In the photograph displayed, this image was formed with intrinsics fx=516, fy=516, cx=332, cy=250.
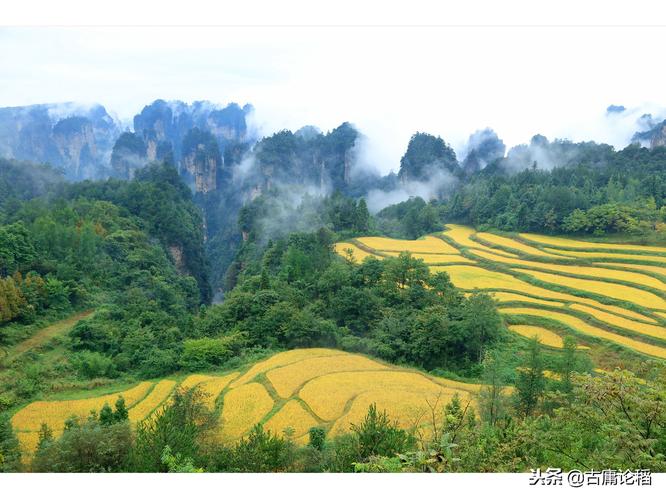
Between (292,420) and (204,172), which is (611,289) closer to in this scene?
(292,420)

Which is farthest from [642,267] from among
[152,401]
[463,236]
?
[152,401]

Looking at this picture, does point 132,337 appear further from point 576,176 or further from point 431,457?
point 576,176

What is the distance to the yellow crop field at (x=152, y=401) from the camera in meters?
13.9

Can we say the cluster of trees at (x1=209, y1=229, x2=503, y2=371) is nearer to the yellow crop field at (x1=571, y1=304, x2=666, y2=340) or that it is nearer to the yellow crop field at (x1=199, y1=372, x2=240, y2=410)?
the yellow crop field at (x1=199, y1=372, x2=240, y2=410)

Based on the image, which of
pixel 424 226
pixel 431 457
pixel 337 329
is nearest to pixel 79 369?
pixel 337 329

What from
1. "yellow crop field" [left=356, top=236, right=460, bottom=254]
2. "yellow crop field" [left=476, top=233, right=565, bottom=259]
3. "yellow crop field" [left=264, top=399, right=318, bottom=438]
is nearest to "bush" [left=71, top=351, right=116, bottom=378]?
"yellow crop field" [left=264, top=399, right=318, bottom=438]

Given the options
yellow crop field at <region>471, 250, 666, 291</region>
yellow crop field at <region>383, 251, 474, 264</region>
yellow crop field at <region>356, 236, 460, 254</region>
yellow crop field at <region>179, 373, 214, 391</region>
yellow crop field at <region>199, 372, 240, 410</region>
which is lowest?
yellow crop field at <region>179, 373, 214, 391</region>

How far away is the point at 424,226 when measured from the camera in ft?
126

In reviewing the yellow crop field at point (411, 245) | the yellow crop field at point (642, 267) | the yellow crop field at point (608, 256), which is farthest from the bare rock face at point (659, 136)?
the yellow crop field at point (642, 267)

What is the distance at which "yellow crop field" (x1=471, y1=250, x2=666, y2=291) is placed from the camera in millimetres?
22469

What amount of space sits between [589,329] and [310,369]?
10295mm

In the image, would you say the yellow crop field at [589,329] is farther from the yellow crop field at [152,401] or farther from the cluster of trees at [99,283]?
the cluster of trees at [99,283]

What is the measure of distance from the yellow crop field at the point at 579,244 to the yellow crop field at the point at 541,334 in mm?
10691

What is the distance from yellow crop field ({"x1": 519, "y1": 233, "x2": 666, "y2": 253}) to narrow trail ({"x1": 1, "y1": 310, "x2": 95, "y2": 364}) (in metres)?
24.7
